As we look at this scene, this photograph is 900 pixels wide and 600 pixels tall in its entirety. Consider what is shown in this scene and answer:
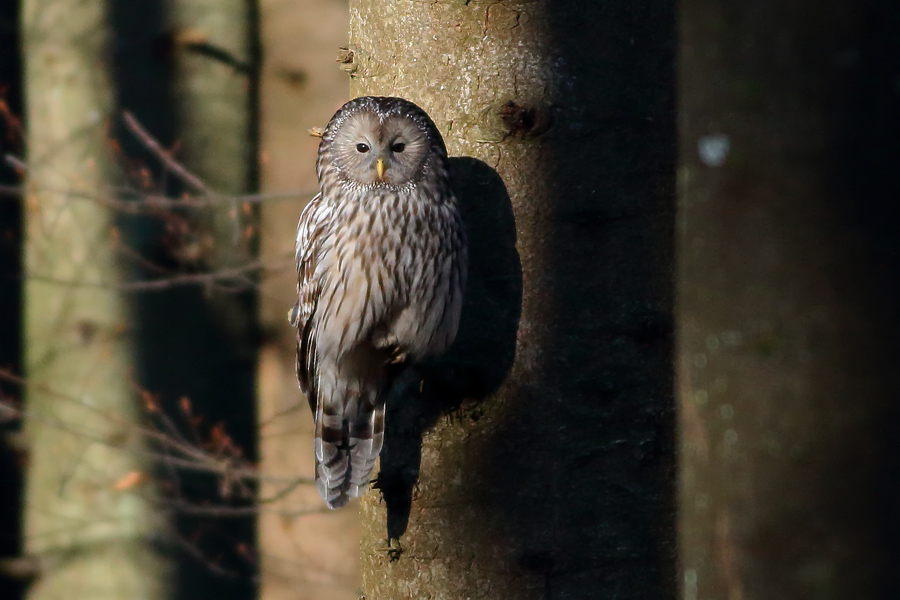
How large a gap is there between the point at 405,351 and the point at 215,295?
2701 mm

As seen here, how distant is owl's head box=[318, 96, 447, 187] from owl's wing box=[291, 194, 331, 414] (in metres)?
0.13

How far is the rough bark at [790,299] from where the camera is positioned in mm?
6227

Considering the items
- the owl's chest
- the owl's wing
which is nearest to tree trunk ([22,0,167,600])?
the owl's wing

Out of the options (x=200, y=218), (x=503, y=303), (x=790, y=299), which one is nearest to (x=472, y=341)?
(x=503, y=303)

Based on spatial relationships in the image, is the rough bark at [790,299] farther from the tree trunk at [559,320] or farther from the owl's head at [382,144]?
the tree trunk at [559,320]

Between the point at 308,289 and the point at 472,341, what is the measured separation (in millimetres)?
472

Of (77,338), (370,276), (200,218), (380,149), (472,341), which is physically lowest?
(77,338)

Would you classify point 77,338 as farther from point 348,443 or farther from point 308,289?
point 348,443

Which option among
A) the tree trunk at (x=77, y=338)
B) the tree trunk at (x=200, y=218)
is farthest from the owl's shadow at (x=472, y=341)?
the tree trunk at (x=77, y=338)

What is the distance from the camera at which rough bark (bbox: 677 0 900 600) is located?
6.23m

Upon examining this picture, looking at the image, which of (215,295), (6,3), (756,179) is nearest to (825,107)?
(756,179)

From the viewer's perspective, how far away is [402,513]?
6.40 ft

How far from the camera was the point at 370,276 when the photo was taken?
2.11 metres

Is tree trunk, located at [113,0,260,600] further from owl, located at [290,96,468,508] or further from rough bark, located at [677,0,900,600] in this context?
rough bark, located at [677,0,900,600]
